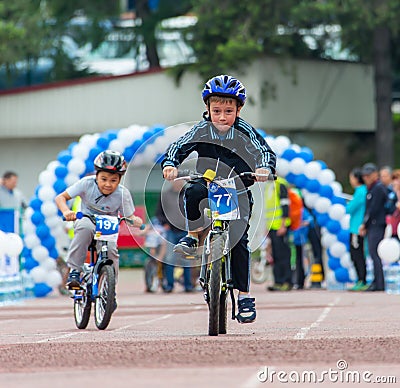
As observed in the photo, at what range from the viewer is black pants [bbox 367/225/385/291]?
2036 cm

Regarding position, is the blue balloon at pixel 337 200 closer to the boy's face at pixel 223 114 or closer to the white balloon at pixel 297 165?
the white balloon at pixel 297 165

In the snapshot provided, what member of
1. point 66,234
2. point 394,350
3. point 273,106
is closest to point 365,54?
point 273,106

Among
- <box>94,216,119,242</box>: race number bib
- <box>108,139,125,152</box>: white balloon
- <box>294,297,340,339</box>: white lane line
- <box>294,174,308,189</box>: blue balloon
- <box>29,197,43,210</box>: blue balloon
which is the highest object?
<box>108,139,125,152</box>: white balloon

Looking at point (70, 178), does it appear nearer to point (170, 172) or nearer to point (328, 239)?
point (328, 239)

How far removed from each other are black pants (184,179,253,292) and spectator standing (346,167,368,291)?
10.5 m

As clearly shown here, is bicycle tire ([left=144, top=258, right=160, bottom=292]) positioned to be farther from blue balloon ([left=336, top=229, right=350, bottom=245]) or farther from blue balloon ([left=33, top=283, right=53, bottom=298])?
blue balloon ([left=336, top=229, right=350, bottom=245])

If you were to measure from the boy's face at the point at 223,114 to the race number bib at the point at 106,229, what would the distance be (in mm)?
2107

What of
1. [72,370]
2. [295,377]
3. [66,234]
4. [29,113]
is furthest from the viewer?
[29,113]

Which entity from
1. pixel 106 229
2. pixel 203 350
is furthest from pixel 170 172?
pixel 106 229

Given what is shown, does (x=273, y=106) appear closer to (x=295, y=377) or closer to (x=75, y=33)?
(x=75, y=33)

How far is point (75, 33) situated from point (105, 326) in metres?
28.8

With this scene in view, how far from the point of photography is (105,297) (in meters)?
12.0

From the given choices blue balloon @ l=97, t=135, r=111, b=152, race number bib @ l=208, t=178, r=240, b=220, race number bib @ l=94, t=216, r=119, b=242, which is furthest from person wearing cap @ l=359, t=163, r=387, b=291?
race number bib @ l=208, t=178, r=240, b=220

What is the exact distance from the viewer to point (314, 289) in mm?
22344
